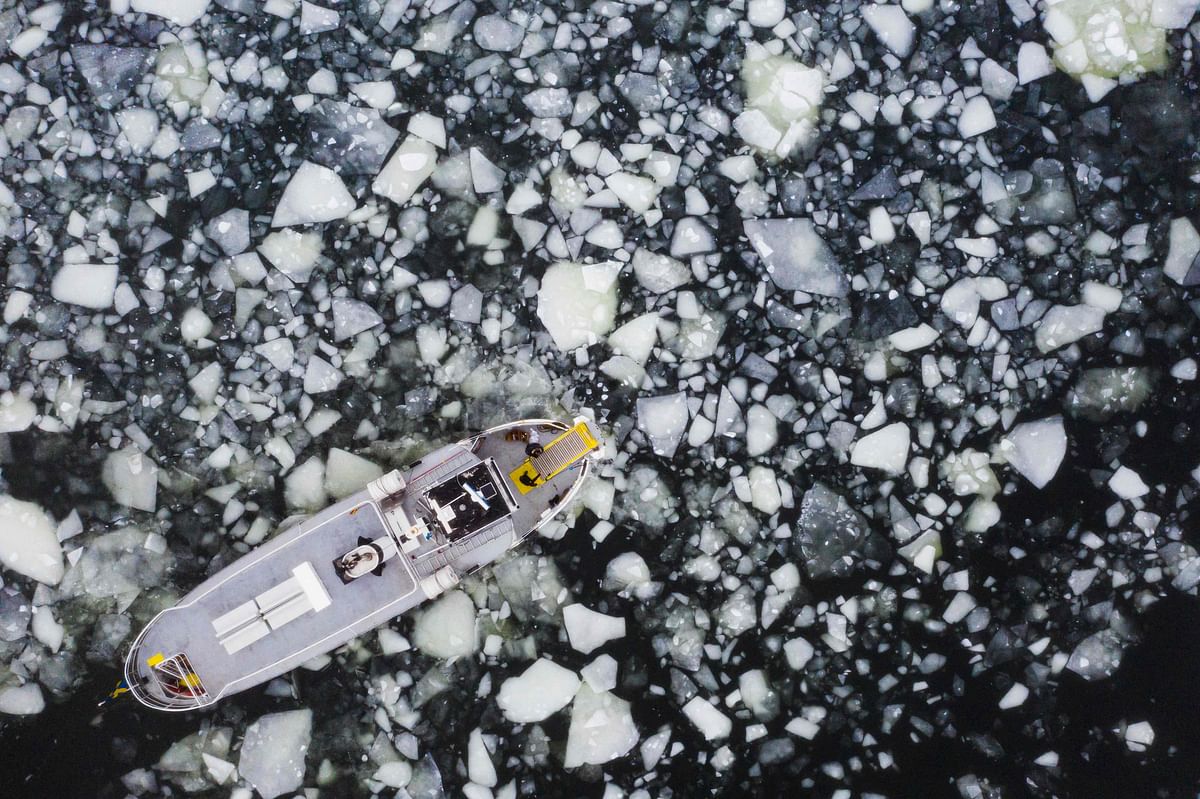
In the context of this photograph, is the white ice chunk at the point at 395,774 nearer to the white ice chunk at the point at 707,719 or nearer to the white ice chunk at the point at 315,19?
the white ice chunk at the point at 707,719

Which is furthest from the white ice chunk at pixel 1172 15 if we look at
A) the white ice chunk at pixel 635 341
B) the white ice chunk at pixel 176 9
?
the white ice chunk at pixel 176 9

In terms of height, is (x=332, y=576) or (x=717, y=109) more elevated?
(x=717, y=109)

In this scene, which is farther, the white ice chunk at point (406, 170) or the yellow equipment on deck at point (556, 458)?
the white ice chunk at point (406, 170)

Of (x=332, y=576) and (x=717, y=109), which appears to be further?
(x=717, y=109)

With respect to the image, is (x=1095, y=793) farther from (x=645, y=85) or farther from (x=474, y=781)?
(x=645, y=85)

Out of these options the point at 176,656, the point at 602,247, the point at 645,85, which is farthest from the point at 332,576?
the point at 645,85

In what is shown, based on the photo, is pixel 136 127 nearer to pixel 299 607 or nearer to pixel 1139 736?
pixel 299 607
